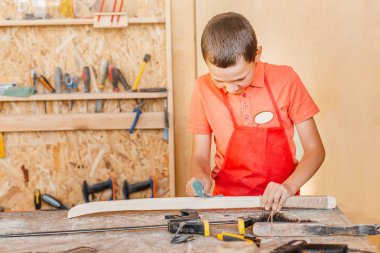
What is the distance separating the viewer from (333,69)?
321 centimetres

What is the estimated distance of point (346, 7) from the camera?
9.89 ft

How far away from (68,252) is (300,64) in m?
2.52

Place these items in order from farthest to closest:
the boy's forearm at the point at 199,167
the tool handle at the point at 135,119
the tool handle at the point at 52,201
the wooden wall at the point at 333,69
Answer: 1. the tool handle at the point at 52,201
2. the tool handle at the point at 135,119
3. the wooden wall at the point at 333,69
4. the boy's forearm at the point at 199,167

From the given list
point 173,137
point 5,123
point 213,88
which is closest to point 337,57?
point 213,88

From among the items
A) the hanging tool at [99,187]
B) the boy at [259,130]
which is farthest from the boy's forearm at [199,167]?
the hanging tool at [99,187]

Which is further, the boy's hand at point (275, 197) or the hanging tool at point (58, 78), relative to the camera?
the hanging tool at point (58, 78)

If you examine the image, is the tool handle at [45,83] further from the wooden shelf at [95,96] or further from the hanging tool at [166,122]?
the hanging tool at [166,122]

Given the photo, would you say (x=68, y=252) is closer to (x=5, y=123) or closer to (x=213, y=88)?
(x=213, y=88)

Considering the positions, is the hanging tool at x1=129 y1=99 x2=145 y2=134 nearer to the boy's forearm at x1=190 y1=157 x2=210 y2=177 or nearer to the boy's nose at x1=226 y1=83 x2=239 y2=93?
the boy's forearm at x1=190 y1=157 x2=210 y2=177

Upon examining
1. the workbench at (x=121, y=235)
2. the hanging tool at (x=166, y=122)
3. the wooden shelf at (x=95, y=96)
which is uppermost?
the wooden shelf at (x=95, y=96)

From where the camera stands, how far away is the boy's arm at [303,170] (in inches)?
73.0

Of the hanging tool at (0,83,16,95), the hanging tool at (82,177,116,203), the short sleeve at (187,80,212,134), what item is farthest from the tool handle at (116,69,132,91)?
the short sleeve at (187,80,212,134)

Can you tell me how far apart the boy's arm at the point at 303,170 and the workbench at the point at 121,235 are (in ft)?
0.22

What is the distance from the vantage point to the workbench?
1565 millimetres
